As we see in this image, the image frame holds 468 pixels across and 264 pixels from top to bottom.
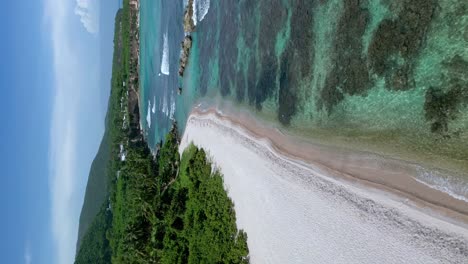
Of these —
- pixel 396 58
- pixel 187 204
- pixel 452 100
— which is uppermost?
pixel 396 58

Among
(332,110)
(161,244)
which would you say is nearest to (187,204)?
(161,244)

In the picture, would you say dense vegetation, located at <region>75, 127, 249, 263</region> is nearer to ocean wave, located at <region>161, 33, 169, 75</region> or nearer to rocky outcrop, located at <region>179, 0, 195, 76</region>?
rocky outcrop, located at <region>179, 0, 195, 76</region>

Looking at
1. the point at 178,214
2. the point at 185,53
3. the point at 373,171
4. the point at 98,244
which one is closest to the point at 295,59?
the point at 373,171

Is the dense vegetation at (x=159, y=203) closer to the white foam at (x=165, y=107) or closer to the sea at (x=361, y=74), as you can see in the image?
the white foam at (x=165, y=107)

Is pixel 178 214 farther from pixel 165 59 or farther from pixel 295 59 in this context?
pixel 165 59

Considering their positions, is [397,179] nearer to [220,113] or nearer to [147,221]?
[220,113]

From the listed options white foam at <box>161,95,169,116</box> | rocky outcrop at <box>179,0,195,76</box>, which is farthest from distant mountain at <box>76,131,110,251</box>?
rocky outcrop at <box>179,0,195,76</box>
